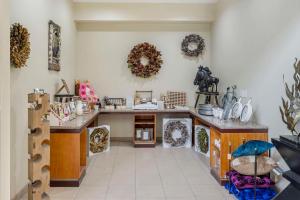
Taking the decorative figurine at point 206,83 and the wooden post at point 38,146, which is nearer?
the wooden post at point 38,146

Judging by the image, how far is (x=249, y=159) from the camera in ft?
10.8

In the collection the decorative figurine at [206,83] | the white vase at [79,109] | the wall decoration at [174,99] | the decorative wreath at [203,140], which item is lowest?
the decorative wreath at [203,140]

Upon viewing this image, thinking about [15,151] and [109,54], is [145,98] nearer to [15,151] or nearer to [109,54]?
[109,54]

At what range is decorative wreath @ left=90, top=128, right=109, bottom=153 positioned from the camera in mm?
5535

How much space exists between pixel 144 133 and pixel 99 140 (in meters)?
1.01

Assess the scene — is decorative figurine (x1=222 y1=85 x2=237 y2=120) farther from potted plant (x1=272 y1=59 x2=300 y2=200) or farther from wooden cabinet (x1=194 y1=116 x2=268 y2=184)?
potted plant (x1=272 y1=59 x2=300 y2=200)

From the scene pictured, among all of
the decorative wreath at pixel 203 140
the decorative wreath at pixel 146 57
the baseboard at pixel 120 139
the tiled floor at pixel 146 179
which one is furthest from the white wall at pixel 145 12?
the tiled floor at pixel 146 179

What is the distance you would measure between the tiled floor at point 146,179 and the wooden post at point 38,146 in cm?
44

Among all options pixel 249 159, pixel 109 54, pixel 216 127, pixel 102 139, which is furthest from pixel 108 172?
pixel 109 54

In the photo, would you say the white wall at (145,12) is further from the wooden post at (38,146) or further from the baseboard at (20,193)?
the baseboard at (20,193)

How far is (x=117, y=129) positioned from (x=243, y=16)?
11.8ft

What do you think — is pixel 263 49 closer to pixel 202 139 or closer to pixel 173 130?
pixel 202 139

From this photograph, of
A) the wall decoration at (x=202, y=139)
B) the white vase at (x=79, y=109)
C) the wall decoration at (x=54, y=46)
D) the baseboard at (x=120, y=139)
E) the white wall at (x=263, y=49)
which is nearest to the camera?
the white wall at (x=263, y=49)

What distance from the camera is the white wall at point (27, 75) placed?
324 cm
